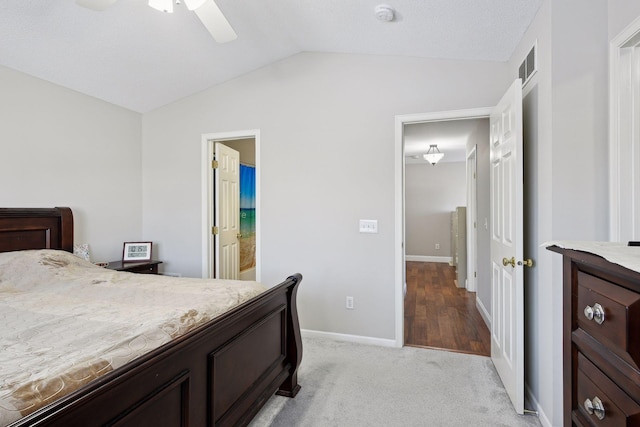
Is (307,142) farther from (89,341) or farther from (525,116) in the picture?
(89,341)

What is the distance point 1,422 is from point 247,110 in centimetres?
310

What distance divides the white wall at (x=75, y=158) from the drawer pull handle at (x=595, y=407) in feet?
12.0

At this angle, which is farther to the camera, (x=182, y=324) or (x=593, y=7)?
(x=593, y=7)

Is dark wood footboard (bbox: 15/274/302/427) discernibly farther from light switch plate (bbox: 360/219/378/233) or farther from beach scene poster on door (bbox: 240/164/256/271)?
beach scene poster on door (bbox: 240/164/256/271)

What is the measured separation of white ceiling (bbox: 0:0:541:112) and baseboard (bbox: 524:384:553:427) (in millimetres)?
2362

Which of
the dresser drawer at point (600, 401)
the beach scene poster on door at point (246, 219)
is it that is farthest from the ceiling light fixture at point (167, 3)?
the beach scene poster on door at point (246, 219)

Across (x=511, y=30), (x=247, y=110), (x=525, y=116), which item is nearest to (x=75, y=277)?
(x=247, y=110)

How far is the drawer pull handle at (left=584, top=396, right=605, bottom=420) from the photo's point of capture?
0.90 meters

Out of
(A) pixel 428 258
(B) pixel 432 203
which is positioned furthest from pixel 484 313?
(B) pixel 432 203

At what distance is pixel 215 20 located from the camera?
194 centimetres

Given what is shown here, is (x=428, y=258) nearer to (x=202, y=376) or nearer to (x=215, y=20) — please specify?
(x=215, y=20)

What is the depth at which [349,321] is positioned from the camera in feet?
10.3

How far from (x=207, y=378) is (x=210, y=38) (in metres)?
2.59

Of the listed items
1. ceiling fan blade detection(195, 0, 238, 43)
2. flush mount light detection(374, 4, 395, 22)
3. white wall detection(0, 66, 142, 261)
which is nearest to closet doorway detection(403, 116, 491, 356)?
flush mount light detection(374, 4, 395, 22)
